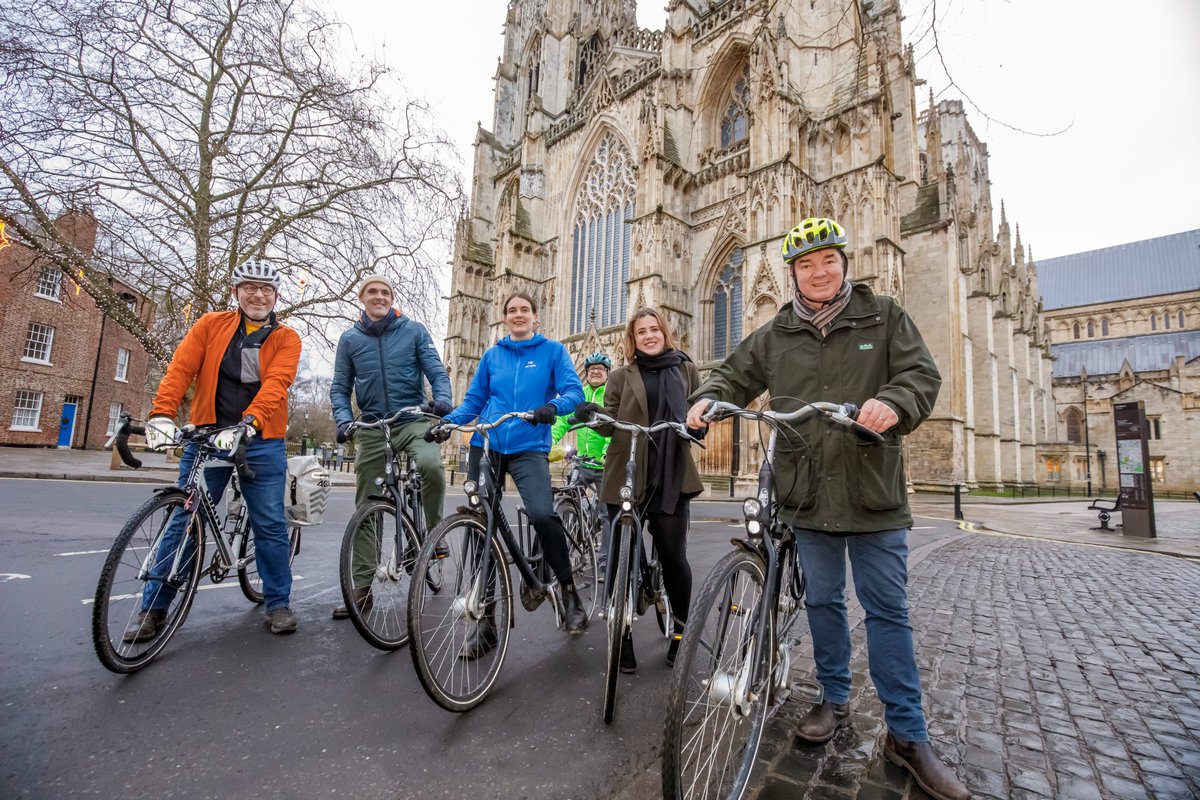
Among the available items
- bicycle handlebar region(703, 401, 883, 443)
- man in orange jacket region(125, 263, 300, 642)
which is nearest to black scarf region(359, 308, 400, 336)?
man in orange jacket region(125, 263, 300, 642)

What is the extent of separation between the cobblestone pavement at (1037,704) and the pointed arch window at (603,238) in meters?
20.4

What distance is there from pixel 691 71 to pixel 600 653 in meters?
26.0

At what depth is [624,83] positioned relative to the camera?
26.0m

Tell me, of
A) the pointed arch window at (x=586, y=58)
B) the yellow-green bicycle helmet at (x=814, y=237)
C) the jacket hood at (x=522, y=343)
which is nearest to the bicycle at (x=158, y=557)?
the jacket hood at (x=522, y=343)

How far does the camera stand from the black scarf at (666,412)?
2.97 meters

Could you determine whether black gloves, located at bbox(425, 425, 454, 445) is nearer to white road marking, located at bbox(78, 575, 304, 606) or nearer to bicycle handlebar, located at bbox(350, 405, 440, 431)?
bicycle handlebar, located at bbox(350, 405, 440, 431)

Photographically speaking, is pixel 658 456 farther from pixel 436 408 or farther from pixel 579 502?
pixel 579 502

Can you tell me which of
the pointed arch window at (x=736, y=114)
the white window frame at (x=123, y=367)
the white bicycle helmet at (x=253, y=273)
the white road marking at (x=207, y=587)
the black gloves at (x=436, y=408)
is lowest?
the white road marking at (x=207, y=587)

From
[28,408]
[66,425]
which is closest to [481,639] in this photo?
[28,408]

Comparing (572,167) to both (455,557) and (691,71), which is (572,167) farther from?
(455,557)

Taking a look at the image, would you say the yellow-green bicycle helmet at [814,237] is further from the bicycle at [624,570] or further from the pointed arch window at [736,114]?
the pointed arch window at [736,114]

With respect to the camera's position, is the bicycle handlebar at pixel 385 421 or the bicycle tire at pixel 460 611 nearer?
the bicycle tire at pixel 460 611

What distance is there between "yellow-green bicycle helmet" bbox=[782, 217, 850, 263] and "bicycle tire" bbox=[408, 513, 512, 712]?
6.42ft

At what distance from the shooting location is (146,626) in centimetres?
278
